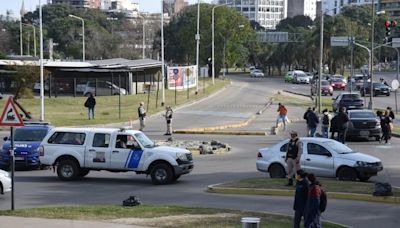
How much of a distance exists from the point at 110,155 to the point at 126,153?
497 millimetres

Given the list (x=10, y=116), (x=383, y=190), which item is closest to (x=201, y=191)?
(x=383, y=190)

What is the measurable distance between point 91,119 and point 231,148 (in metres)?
13.9

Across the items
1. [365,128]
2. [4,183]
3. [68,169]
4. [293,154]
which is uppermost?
[293,154]

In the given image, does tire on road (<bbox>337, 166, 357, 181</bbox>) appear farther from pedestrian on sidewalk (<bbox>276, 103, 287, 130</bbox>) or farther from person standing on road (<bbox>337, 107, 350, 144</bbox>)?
pedestrian on sidewalk (<bbox>276, 103, 287, 130</bbox>)

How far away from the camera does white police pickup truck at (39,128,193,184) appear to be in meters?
20.6

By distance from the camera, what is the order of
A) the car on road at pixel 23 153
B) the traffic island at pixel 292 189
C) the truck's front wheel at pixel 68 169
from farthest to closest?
the car on road at pixel 23 153 → the truck's front wheel at pixel 68 169 → the traffic island at pixel 292 189

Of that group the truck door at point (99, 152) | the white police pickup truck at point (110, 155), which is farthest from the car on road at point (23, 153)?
the truck door at point (99, 152)

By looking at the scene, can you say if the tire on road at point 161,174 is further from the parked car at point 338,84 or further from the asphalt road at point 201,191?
the parked car at point 338,84

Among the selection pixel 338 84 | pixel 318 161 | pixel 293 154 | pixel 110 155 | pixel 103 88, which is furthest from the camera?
pixel 338 84

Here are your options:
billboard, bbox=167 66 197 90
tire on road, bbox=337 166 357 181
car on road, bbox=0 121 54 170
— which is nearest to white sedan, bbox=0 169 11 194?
car on road, bbox=0 121 54 170

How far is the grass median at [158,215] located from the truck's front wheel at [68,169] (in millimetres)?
5644

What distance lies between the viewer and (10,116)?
15.0 metres

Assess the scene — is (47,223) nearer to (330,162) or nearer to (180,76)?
(330,162)

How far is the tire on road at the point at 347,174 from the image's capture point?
2058 centimetres
